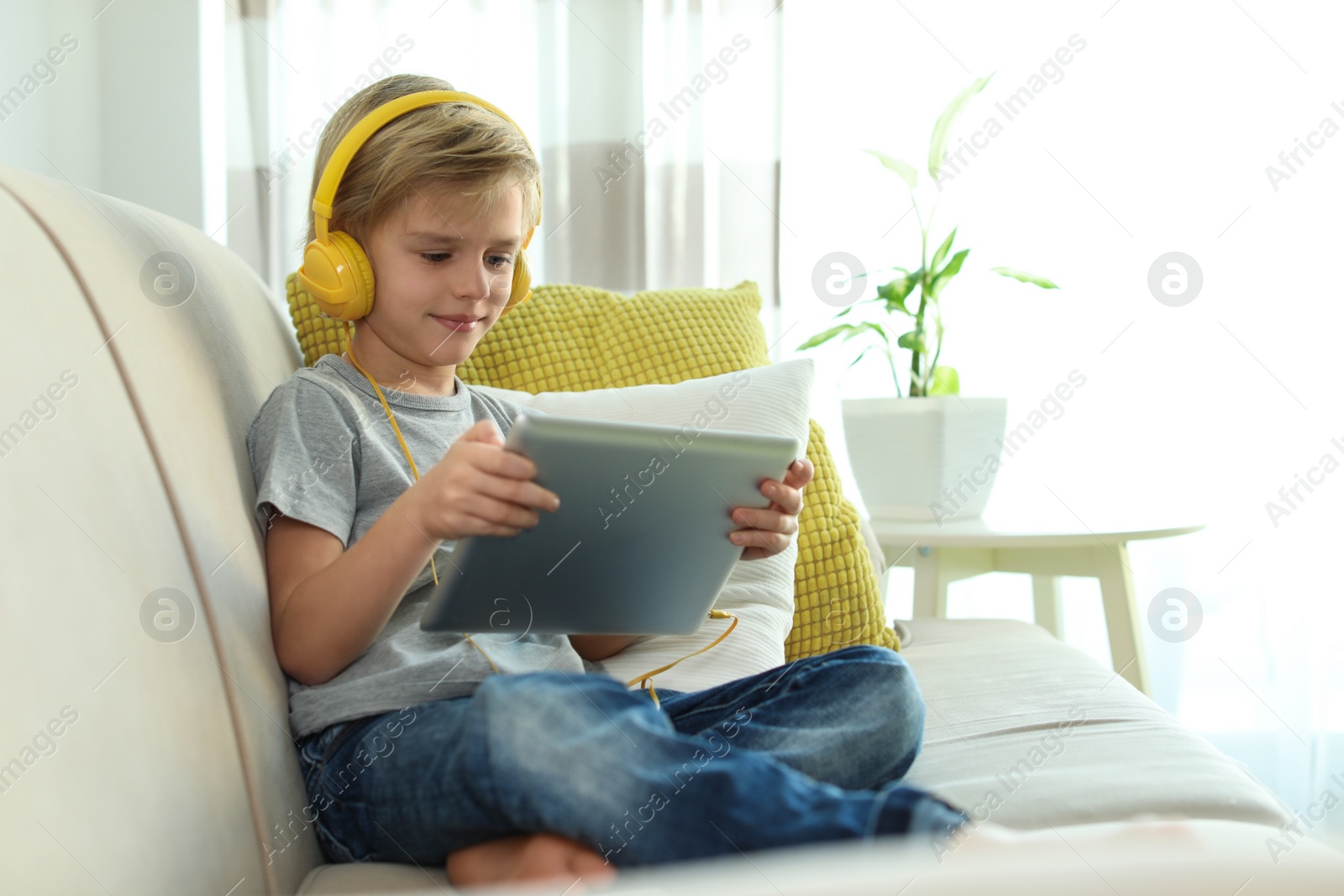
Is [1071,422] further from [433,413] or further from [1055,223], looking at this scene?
[433,413]

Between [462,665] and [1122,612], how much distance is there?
3.58 feet

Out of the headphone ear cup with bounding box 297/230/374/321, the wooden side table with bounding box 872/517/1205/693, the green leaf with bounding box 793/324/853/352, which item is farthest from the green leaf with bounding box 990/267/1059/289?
the headphone ear cup with bounding box 297/230/374/321

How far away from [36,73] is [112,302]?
1.49m

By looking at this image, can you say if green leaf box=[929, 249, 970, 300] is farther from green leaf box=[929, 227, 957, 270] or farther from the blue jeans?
the blue jeans

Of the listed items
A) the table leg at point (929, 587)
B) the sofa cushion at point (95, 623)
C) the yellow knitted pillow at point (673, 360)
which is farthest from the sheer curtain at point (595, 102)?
the sofa cushion at point (95, 623)

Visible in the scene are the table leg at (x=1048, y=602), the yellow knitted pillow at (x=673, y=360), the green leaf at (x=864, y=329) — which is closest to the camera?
the yellow knitted pillow at (x=673, y=360)

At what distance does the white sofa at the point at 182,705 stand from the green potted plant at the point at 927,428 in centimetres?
63

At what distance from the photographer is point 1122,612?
142 centimetres

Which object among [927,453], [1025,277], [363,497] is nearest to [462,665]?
[363,497]

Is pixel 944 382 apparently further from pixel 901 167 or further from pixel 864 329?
pixel 901 167

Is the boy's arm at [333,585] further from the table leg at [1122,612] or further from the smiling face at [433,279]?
the table leg at [1122,612]

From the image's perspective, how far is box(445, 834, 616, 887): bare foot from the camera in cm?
53

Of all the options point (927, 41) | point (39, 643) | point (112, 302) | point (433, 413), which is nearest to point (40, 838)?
point (39, 643)

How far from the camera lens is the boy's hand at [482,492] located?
1.93 feet
